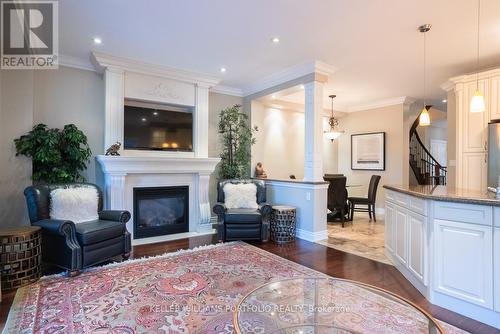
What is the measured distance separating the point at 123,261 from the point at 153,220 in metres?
1.34

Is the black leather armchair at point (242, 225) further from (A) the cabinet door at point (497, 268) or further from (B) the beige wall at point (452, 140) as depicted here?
(B) the beige wall at point (452, 140)

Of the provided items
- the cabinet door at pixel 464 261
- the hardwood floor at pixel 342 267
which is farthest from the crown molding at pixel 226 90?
the cabinet door at pixel 464 261

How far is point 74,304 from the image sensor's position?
242cm

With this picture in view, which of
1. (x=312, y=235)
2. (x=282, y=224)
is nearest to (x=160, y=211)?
(x=282, y=224)

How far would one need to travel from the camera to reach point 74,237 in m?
3.08

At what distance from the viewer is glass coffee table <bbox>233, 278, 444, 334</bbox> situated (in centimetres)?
186

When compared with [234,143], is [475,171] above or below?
below

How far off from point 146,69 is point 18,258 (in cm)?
319

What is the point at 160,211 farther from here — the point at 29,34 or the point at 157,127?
the point at 29,34

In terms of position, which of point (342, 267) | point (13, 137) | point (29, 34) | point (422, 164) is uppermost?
point (29, 34)

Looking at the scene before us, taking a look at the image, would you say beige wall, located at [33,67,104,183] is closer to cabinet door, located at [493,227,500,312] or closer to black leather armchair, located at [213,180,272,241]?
black leather armchair, located at [213,180,272,241]

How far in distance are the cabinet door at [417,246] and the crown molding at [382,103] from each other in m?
4.69

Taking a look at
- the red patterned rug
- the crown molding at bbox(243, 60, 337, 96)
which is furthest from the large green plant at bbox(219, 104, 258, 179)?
the red patterned rug

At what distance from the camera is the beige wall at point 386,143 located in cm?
675
